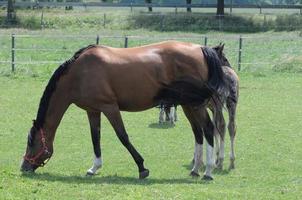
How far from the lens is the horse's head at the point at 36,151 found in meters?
9.44

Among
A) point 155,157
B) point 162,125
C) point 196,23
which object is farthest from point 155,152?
point 196,23

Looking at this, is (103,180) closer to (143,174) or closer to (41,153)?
(143,174)

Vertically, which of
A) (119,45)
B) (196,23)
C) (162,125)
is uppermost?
(196,23)

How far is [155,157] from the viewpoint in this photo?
1149 cm

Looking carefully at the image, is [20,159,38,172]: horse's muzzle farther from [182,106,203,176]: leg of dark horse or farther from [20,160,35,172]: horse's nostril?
[182,106,203,176]: leg of dark horse

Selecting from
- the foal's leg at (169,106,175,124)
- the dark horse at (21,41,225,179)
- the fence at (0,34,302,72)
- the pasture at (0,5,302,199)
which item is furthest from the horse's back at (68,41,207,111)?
the fence at (0,34,302,72)

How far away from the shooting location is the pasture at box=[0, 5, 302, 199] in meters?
7.94

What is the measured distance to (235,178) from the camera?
975 centimetres

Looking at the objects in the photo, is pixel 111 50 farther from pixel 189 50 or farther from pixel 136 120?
pixel 136 120

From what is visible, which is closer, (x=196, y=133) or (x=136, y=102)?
(x=136, y=102)

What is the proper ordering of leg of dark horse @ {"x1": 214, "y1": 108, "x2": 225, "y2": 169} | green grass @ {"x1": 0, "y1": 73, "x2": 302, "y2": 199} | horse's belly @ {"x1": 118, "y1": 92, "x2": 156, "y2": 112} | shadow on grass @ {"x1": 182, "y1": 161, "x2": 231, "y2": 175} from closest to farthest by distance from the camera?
green grass @ {"x1": 0, "y1": 73, "x2": 302, "y2": 199} < horse's belly @ {"x1": 118, "y1": 92, "x2": 156, "y2": 112} < shadow on grass @ {"x1": 182, "y1": 161, "x2": 231, "y2": 175} < leg of dark horse @ {"x1": 214, "y1": 108, "x2": 225, "y2": 169}

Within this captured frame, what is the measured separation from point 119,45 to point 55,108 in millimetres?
23945

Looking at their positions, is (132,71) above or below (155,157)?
above

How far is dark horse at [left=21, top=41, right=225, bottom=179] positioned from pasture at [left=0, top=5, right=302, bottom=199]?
2.02ft
